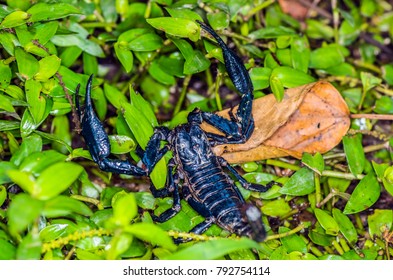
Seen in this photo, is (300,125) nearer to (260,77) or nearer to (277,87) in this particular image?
(277,87)

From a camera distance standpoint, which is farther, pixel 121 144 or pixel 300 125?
pixel 300 125

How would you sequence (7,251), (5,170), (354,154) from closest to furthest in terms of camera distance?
(7,251) → (5,170) → (354,154)

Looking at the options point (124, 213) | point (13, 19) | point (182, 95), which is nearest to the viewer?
point (124, 213)

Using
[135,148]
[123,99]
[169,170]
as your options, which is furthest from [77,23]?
[169,170]

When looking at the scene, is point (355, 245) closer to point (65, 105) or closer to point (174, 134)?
point (174, 134)

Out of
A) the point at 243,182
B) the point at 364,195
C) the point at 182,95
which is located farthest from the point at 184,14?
the point at 364,195

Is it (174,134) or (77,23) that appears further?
(77,23)
